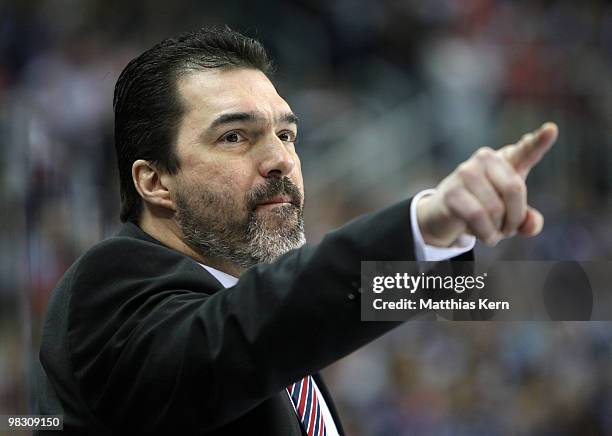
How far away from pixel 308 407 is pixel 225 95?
0.74 m

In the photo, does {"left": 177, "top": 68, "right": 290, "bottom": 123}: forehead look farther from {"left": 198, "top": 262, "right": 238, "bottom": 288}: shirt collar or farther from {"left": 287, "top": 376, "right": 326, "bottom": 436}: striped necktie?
{"left": 287, "top": 376, "right": 326, "bottom": 436}: striped necktie

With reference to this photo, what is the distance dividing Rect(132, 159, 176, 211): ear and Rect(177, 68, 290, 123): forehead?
0.16 m

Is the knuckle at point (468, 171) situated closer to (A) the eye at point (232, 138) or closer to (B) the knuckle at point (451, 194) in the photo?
(B) the knuckle at point (451, 194)

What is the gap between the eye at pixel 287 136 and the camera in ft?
7.48

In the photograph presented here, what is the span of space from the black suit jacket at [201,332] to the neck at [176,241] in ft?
0.92

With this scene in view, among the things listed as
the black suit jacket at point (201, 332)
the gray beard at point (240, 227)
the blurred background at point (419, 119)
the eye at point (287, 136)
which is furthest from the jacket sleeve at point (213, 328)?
the blurred background at point (419, 119)

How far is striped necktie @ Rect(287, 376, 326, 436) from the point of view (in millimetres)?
2016

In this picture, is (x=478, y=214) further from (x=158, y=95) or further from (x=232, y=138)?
(x=158, y=95)

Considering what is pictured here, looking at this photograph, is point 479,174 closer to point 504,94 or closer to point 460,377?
point 460,377

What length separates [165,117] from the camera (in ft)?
7.25

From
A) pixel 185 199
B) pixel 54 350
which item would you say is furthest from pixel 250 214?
pixel 54 350

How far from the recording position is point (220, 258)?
Answer: 2.13 metres

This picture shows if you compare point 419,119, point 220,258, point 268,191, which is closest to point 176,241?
point 220,258

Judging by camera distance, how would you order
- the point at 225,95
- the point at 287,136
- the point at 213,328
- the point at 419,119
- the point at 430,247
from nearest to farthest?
the point at 430,247 < the point at 213,328 < the point at 225,95 < the point at 287,136 < the point at 419,119
